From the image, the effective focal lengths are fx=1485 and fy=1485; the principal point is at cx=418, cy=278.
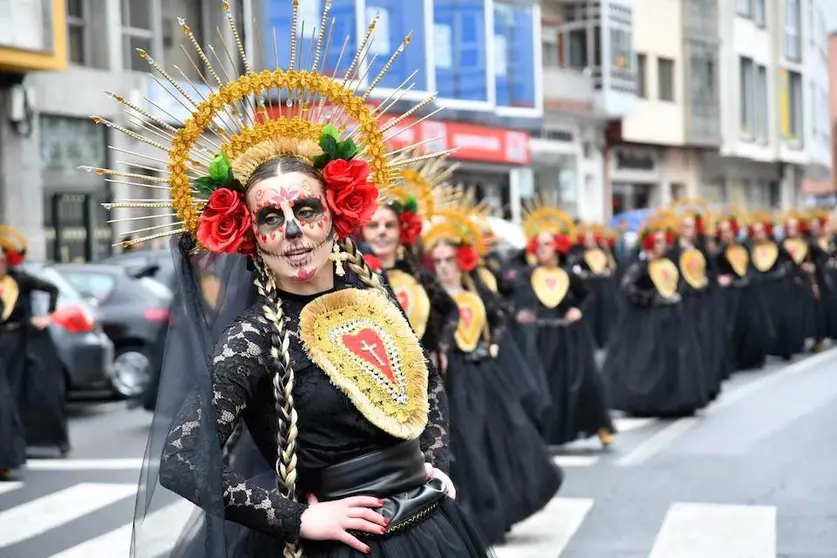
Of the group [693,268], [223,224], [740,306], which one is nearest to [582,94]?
[740,306]

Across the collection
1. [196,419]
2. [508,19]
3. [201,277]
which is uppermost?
[508,19]

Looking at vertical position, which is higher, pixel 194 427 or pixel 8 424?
pixel 194 427

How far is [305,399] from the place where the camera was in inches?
146

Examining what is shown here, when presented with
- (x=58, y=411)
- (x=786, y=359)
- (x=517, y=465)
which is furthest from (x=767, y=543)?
(x=786, y=359)

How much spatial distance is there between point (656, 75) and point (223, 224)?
41758 millimetres

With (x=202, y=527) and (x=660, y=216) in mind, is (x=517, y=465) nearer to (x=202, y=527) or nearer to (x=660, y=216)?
(x=202, y=527)

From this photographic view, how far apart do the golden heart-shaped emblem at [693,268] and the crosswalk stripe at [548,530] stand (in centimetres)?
605

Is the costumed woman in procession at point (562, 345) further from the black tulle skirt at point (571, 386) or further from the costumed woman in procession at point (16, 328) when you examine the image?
the costumed woman in procession at point (16, 328)

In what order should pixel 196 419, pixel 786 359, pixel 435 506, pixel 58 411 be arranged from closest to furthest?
pixel 196 419, pixel 435 506, pixel 58 411, pixel 786 359

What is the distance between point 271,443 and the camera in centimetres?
378

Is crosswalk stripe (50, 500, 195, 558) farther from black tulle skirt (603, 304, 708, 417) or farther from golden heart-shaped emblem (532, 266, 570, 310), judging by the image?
black tulle skirt (603, 304, 708, 417)

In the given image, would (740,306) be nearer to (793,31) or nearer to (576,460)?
(576,460)

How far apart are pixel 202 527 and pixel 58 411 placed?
8824mm

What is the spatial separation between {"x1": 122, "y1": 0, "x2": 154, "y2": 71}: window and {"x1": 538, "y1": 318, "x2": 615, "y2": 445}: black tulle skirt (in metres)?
14.5
